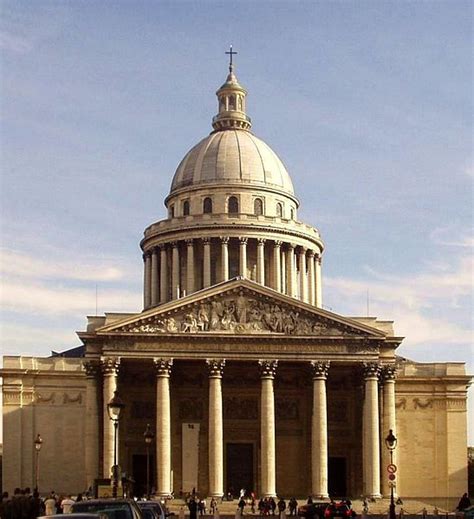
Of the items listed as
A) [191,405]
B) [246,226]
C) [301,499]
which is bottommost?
[301,499]

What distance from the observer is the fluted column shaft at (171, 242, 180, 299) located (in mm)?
112000

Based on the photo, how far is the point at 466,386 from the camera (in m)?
100

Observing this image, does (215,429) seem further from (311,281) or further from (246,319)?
(311,281)

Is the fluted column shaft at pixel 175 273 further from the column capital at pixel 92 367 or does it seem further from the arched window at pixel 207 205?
the column capital at pixel 92 367

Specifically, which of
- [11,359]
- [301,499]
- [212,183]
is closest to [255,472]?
[301,499]

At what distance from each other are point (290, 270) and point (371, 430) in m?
29.0

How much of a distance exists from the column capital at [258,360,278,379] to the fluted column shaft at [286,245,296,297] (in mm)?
25434

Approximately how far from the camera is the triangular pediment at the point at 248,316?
288 ft

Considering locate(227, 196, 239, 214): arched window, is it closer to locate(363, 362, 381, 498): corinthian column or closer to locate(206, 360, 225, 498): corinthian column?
locate(206, 360, 225, 498): corinthian column

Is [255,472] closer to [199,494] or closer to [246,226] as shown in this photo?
[199,494]

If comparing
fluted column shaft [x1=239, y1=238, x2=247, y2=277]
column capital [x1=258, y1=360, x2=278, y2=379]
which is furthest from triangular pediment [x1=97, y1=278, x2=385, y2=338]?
fluted column shaft [x1=239, y1=238, x2=247, y2=277]

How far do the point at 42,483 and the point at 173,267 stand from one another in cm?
2425

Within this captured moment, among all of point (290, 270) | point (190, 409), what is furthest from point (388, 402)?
point (290, 270)

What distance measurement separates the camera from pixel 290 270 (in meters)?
114
